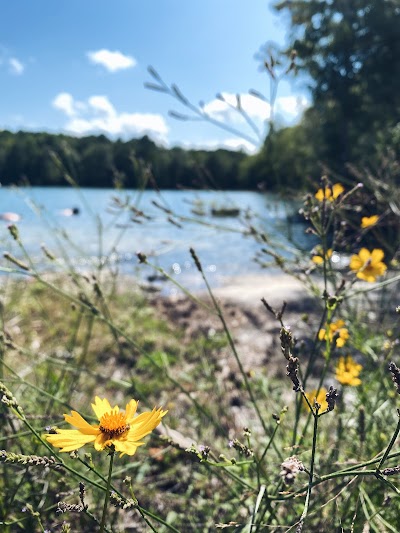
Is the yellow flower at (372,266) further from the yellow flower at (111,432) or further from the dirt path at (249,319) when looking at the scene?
the dirt path at (249,319)

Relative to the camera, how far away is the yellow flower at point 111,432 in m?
0.64

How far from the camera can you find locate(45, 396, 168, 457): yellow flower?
640 millimetres

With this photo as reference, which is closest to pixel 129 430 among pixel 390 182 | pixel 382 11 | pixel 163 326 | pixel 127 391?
pixel 390 182

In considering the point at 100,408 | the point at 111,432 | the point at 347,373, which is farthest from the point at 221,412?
the point at 111,432

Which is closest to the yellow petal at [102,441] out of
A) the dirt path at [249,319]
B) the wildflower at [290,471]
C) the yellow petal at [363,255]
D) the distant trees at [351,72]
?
the wildflower at [290,471]

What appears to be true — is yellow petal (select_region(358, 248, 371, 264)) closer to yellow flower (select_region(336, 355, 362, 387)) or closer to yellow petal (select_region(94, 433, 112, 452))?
yellow flower (select_region(336, 355, 362, 387))

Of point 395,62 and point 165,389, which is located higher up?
point 395,62

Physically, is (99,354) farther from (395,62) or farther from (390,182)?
(395,62)

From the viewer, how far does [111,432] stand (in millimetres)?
700

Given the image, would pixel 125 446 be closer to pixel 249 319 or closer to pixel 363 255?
pixel 363 255

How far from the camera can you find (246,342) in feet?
12.2

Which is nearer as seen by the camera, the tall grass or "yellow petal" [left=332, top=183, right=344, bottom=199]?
the tall grass

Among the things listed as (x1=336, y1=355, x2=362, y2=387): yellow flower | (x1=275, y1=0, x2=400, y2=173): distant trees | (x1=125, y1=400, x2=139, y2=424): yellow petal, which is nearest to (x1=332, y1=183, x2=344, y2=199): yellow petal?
(x1=336, y1=355, x2=362, y2=387): yellow flower

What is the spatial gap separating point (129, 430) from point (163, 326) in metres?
3.49
